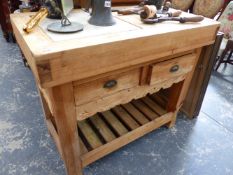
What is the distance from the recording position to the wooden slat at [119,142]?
994 millimetres

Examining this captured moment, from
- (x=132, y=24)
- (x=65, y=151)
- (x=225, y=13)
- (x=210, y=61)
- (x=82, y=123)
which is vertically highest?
(x=132, y=24)

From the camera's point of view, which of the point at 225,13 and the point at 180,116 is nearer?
the point at 180,116

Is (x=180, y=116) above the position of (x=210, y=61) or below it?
below

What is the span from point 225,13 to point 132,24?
5.54ft

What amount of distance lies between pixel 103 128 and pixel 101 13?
2.23 ft

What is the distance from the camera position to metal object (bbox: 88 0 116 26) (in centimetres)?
77

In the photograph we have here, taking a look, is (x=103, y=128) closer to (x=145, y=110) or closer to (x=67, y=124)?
(x=145, y=110)

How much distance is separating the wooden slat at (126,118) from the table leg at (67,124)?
38 centimetres

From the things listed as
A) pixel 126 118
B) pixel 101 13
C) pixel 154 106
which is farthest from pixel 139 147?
pixel 101 13

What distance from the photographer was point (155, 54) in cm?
81

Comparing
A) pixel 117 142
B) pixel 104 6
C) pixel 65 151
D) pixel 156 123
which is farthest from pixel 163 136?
pixel 104 6

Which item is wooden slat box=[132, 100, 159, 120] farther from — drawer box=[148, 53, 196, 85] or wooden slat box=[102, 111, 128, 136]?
drawer box=[148, 53, 196, 85]

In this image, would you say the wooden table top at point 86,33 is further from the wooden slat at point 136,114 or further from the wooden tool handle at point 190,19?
the wooden slat at point 136,114

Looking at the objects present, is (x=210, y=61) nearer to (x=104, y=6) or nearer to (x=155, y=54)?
(x=155, y=54)
